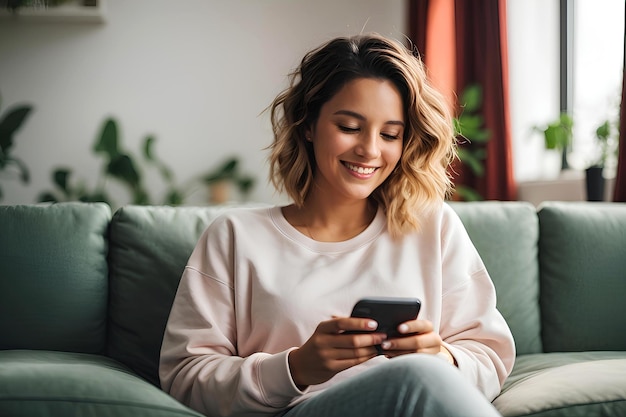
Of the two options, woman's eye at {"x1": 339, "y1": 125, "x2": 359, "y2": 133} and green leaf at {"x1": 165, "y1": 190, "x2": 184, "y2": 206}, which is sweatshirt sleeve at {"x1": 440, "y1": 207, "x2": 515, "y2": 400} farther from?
green leaf at {"x1": 165, "y1": 190, "x2": 184, "y2": 206}

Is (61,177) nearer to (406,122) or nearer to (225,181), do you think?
(225,181)

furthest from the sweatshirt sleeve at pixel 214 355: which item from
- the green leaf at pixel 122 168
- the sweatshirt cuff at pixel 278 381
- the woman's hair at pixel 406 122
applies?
the green leaf at pixel 122 168

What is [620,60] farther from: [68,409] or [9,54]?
[9,54]

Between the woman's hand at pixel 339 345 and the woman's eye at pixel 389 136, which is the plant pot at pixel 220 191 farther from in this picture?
the woman's hand at pixel 339 345

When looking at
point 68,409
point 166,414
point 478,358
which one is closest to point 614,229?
point 478,358

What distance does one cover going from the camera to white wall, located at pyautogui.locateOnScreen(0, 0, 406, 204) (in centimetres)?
486

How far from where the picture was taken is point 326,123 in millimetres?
1703

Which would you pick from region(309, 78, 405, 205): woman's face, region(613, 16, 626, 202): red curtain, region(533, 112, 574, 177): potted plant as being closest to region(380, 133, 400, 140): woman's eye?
region(309, 78, 405, 205): woman's face

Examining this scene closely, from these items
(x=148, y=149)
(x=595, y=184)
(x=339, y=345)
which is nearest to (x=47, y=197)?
(x=148, y=149)

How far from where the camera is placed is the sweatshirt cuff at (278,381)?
1424 millimetres

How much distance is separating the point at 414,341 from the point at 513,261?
78cm

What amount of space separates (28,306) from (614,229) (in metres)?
1.54

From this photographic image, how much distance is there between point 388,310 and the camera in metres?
1.33

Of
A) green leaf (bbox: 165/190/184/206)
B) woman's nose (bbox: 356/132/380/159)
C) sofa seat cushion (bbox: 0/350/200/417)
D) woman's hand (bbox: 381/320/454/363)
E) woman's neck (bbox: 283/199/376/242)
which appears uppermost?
woman's nose (bbox: 356/132/380/159)
